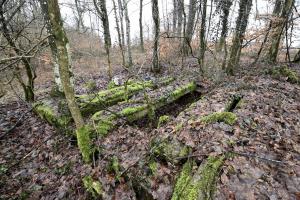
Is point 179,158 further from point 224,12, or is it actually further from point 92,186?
point 224,12

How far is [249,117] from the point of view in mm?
4383

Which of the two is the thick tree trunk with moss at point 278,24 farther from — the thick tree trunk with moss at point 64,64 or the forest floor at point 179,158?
the thick tree trunk with moss at point 64,64

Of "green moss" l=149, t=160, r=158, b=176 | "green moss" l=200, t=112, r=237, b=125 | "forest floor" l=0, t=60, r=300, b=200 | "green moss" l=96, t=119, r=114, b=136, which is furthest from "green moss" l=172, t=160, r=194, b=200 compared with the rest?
"green moss" l=96, t=119, r=114, b=136

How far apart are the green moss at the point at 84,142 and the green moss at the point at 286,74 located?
705cm

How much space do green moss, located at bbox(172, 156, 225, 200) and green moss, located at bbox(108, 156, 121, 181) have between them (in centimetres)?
120

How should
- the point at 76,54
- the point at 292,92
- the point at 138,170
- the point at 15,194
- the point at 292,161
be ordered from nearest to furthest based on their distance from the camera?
the point at 292,161 < the point at 138,170 < the point at 15,194 < the point at 292,92 < the point at 76,54

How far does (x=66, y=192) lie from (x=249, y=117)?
397cm

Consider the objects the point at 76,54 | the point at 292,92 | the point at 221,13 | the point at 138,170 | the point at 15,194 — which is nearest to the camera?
the point at 138,170

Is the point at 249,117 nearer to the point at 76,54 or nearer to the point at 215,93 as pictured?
the point at 215,93

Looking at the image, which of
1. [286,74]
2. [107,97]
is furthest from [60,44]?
[286,74]

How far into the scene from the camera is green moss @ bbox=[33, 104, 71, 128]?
18.5 feet

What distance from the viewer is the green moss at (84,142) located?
13.7 ft

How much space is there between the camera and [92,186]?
380 centimetres

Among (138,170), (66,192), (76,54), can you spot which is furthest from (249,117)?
(76,54)
